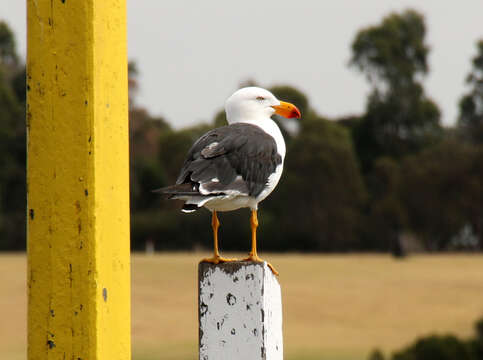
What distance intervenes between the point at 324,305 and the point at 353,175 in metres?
21.9

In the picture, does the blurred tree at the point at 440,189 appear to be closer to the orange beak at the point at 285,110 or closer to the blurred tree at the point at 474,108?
the blurred tree at the point at 474,108

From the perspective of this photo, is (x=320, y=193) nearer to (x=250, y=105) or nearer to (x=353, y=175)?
(x=353, y=175)

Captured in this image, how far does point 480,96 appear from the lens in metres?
49.7

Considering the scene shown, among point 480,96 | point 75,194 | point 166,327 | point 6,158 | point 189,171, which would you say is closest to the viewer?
point 75,194

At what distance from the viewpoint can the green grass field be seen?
20250 millimetres

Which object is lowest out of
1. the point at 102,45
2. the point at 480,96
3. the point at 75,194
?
the point at 75,194

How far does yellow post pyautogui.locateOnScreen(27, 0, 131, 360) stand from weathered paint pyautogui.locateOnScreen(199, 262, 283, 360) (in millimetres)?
321

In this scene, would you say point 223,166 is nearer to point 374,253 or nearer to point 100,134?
point 100,134

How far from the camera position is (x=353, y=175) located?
155ft

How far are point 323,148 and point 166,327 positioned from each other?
25.4 meters

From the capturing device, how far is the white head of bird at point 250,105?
122 inches

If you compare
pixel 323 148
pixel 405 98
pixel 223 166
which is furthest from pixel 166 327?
pixel 405 98

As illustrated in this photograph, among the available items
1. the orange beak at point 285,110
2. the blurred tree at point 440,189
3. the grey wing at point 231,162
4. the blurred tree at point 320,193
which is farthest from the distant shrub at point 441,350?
the blurred tree at point 320,193

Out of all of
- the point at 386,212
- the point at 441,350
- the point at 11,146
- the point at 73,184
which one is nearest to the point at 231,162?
the point at 73,184
